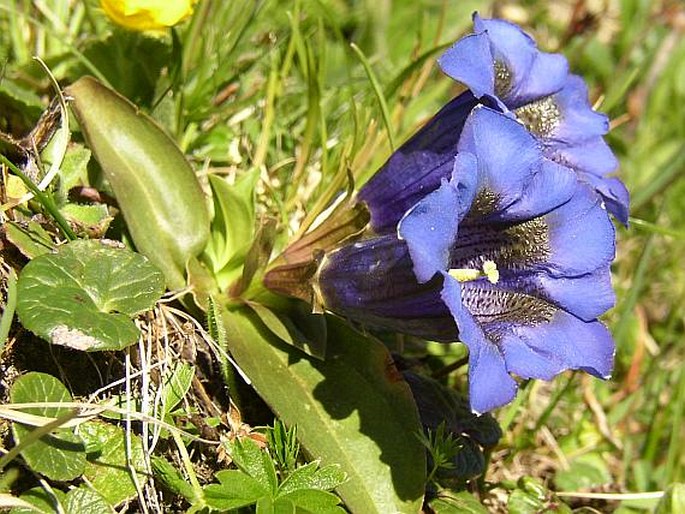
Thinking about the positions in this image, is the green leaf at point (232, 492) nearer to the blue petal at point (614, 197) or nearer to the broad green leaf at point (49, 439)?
the broad green leaf at point (49, 439)

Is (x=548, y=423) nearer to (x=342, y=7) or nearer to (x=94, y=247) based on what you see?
(x=94, y=247)

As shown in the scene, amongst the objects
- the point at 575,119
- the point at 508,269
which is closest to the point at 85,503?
the point at 508,269

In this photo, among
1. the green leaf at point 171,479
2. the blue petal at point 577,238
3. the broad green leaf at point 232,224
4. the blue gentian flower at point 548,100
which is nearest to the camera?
the green leaf at point 171,479

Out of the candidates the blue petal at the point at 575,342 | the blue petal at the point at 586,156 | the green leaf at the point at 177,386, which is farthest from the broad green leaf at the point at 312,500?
the blue petal at the point at 586,156

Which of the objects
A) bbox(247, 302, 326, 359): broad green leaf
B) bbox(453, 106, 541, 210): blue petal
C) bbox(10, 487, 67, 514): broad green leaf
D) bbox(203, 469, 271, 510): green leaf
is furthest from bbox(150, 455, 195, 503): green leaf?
bbox(453, 106, 541, 210): blue petal

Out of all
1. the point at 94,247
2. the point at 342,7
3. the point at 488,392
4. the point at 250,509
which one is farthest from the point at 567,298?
the point at 342,7
